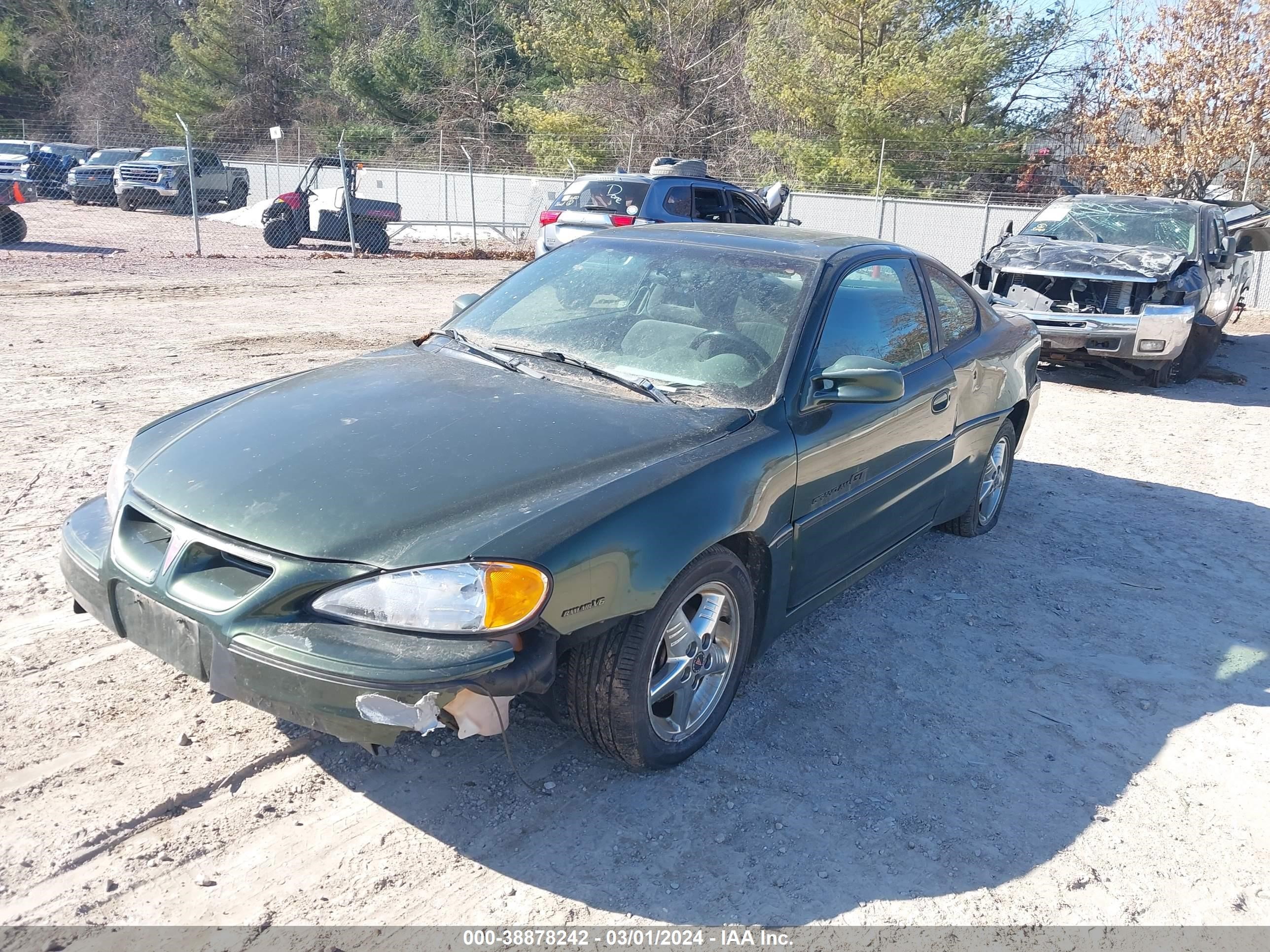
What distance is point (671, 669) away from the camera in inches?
123

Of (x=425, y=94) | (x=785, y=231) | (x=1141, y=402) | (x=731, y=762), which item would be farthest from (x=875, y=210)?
(x=425, y=94)

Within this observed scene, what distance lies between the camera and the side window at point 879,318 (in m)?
3.93

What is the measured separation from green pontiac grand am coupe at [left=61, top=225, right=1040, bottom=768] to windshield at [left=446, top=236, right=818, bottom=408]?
1cm

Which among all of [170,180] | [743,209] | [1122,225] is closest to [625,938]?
[1122,225]

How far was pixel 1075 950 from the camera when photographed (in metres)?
2.63

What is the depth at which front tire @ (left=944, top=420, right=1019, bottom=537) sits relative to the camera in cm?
536

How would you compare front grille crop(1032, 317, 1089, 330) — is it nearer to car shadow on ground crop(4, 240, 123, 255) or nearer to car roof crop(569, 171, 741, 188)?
car roof crop(569, 171, 741, 188)

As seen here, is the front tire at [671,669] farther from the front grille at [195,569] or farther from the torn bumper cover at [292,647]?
the front grille at [195,569]

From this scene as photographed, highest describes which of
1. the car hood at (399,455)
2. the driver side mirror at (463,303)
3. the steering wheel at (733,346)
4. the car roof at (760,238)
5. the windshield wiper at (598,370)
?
the car roof at (760,238)

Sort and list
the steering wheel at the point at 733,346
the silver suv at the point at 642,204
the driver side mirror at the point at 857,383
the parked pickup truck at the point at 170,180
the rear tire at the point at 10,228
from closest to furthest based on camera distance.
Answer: the driver side mirror at the point at 857,383 < the steering wheel at the point at 733,346 < the silver suv at the point at 642,204 < the rear tire at the point at 10,228 < the parked pickup truck at the point at 170,180

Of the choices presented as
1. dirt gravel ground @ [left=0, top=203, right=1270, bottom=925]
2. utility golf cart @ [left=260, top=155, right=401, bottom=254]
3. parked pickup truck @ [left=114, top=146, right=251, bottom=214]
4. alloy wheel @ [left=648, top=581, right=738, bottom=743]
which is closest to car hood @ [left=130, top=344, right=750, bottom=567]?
alloy wheel @ [left=648, top=581, right=738, bottom=743]

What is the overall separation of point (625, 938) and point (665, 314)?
2.29 meters

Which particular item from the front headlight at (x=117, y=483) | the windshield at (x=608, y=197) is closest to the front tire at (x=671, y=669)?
the front headlight at (x=117, y=483)

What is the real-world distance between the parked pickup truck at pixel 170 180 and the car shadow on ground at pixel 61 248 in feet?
22.3
